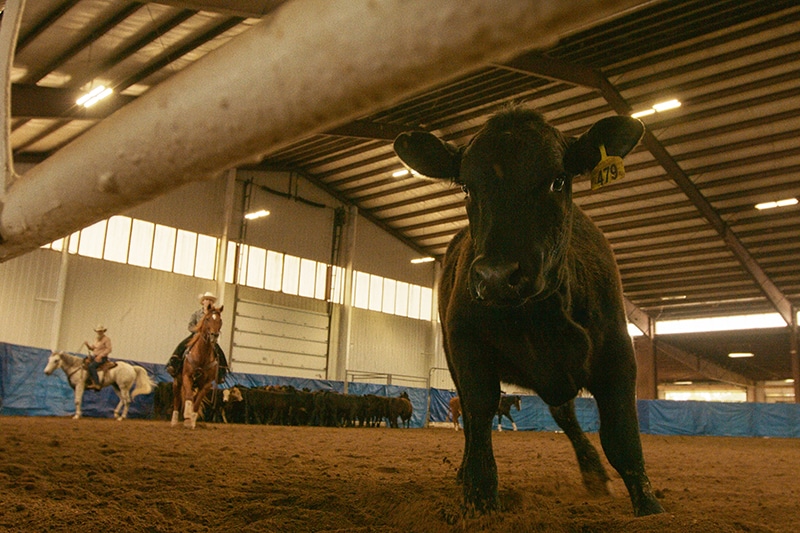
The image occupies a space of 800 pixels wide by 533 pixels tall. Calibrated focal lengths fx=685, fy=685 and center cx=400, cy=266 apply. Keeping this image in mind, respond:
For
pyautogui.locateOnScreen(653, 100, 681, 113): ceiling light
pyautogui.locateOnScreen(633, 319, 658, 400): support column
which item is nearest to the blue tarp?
pyautogui.locateOnScreen(633, 319, 658, 400): support column

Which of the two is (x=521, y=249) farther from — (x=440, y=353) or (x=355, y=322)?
(x=440, y=353)

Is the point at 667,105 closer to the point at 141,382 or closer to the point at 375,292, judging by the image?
the point at 375,292

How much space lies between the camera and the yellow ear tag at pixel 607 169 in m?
3.00

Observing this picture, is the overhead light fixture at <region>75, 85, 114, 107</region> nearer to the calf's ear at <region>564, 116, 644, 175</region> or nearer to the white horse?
the white horse

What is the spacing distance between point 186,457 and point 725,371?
41715 millimetres

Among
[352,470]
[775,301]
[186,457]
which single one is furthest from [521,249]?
[775,301]

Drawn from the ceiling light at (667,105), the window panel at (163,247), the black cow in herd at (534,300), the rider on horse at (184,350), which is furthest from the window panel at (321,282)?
the black cow in herd at (534,300)

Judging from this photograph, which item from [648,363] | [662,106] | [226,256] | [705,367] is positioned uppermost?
[662,106]

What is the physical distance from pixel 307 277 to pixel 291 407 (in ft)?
27.1

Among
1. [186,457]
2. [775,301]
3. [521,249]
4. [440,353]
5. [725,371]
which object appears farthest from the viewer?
[725,371]

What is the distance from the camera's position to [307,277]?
92.8 feet

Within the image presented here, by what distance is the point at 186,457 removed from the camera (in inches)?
213

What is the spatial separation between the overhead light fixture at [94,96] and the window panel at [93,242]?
18.9 feet

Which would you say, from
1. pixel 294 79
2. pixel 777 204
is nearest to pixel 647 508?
pixel 294 79
